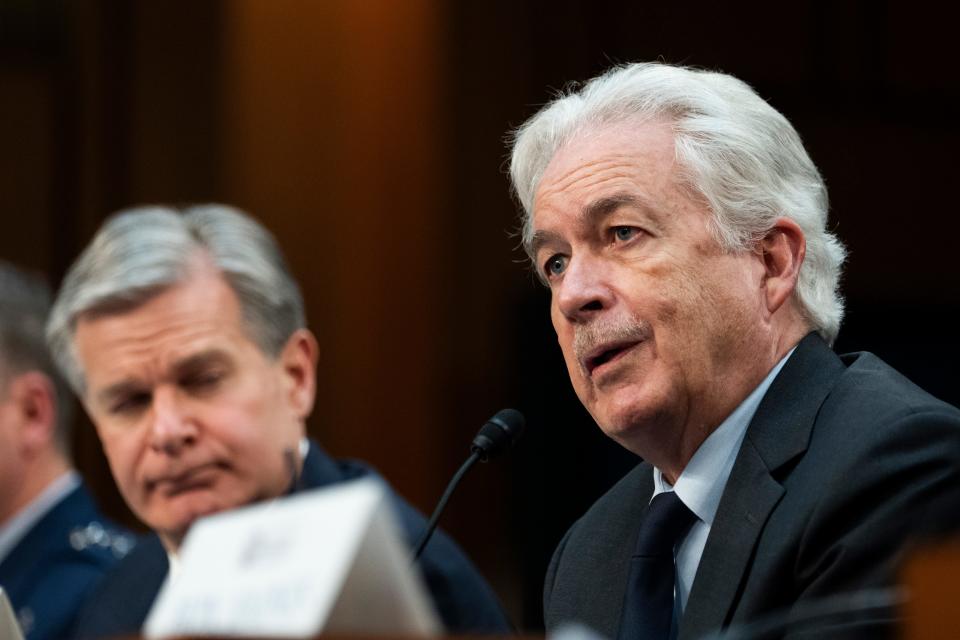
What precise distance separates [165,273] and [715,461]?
1.33m

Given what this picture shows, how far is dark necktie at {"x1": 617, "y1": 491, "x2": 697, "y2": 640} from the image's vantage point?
2.05m

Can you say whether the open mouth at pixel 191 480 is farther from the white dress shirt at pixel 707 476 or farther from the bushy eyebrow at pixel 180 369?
the white dress shirt at pixel 707 476

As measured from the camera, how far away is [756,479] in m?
1.96

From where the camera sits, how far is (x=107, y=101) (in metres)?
5.26

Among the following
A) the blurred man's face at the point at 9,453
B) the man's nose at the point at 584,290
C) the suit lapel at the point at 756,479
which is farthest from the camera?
the blurred man's face at the point at 9,453

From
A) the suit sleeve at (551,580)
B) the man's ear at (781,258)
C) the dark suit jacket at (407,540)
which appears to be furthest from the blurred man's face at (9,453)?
the man's ear at (781,258)

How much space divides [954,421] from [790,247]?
46 centimetres

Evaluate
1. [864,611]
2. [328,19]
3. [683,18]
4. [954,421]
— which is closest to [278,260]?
[954,421]

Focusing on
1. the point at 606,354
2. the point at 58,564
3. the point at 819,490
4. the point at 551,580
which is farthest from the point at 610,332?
the point at 58,564

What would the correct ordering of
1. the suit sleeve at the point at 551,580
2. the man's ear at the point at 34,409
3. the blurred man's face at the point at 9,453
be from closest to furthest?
the suit sleeve at the point at 551,580 < the blurred man's face at the point at 9,453 < the man's ear at the point at 34,409

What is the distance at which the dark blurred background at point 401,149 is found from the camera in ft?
16.5

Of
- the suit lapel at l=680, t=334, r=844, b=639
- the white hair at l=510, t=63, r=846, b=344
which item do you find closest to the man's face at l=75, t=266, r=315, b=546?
the white hair at l=510, t=63, r=846, b=344

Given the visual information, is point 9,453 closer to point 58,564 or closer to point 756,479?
point 58,564

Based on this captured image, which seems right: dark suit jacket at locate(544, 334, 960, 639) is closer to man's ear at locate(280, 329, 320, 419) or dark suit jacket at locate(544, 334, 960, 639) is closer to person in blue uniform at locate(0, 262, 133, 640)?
man's ear at locate(280, 329, 320, 419)
